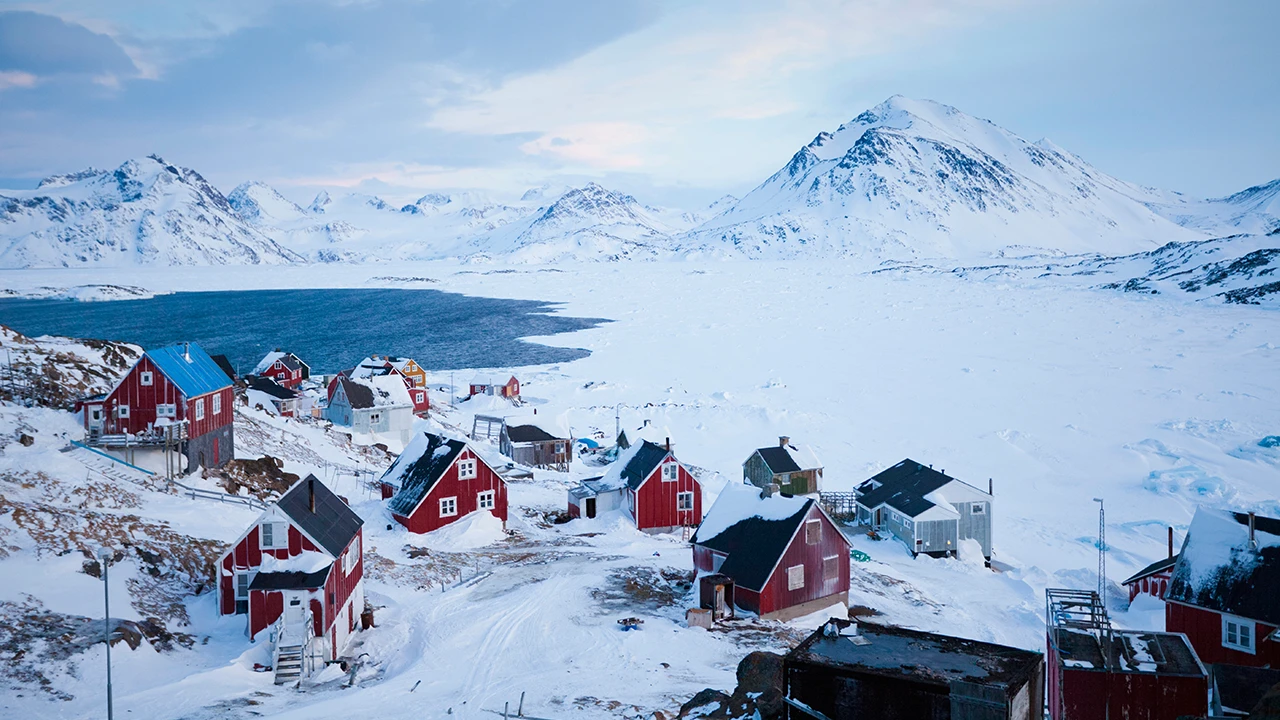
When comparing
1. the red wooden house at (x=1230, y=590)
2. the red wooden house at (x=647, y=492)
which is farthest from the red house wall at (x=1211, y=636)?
the red wooden house at (x=647, y=492)

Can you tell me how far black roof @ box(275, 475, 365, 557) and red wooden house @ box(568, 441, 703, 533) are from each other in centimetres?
1641

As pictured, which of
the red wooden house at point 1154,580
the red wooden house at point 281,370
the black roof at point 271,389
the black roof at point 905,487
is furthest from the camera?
the red wooden house at point 281,370

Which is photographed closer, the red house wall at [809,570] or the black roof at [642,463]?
the red house wall at [809,570]

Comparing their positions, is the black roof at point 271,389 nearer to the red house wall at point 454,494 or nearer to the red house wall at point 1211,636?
the red house wall at point 454,494

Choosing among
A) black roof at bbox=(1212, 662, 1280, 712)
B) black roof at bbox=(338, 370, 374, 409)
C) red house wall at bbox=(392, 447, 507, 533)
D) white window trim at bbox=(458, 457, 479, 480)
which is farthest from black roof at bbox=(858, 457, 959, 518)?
black roof at bbox=(338, 370, 374, 409)

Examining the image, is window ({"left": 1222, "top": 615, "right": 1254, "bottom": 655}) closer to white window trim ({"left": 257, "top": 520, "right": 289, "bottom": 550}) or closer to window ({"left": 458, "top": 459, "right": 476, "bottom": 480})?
white window trim ({"left": 257, "top": 520, "right": 289, "bottom": 550})

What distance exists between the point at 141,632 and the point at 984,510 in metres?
35.7

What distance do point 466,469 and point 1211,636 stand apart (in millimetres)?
27938

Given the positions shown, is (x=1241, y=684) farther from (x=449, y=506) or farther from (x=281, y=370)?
(x=281, y=370)

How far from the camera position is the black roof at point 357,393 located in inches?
2309

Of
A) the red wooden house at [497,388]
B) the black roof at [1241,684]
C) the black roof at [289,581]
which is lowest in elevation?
the black roof at [1241,684]

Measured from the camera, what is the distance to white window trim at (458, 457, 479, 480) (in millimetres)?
36281

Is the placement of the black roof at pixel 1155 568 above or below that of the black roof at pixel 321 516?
below

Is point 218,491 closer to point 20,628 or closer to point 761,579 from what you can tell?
point 20,628
